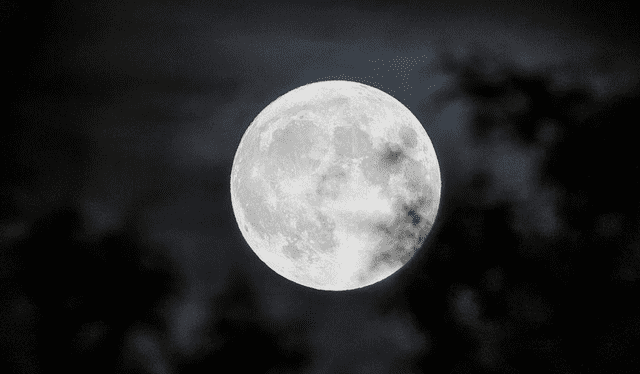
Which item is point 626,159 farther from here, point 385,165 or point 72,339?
point 72,339

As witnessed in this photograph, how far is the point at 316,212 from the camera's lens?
4.39m

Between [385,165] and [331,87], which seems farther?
[331,87]

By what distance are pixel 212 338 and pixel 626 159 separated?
8746 millimetres

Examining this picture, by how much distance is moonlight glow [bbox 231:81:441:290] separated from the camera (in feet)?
14.1

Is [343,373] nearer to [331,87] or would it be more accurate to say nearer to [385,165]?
[385,165]

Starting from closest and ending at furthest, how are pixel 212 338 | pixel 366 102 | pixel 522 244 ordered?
pixel 366 102
pixel 522 244
pixel 212 338

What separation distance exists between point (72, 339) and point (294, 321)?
182 inches

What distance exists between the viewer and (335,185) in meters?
4.27

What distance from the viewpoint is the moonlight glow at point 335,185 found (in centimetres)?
431

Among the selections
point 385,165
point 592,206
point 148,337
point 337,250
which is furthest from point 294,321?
point 592,206

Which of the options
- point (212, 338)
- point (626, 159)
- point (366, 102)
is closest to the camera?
point (366, 102)

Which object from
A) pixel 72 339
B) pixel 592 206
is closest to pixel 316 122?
pixel 592 206

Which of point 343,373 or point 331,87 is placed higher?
point 331,87

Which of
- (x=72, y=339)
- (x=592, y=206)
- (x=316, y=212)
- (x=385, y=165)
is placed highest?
(x=592, y=206)
